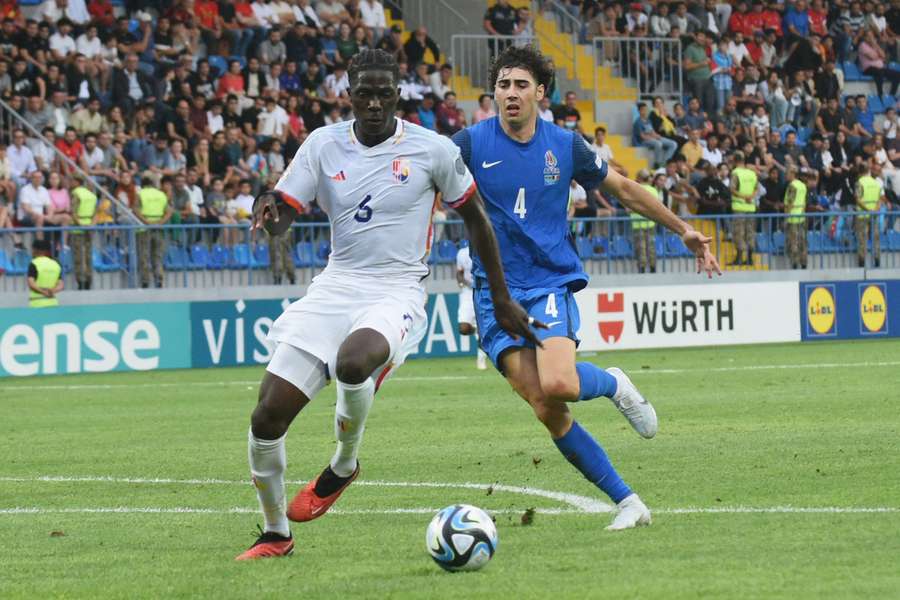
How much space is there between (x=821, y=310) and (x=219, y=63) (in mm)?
10601

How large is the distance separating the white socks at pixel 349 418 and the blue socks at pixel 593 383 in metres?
1.05

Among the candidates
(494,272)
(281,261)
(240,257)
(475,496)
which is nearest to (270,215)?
(494,272)

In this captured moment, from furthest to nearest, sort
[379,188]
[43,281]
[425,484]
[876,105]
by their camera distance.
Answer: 1. [876,105]
2. [43,281]
3. [425,484]
4. [379,188]

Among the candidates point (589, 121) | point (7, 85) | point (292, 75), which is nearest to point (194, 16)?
point (292, 75)

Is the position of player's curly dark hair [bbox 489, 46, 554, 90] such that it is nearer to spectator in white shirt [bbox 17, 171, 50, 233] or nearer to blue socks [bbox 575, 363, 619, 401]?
blue socks [bbox 575, 363, 619, 401]

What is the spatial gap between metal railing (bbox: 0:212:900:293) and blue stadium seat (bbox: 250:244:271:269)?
15 mm

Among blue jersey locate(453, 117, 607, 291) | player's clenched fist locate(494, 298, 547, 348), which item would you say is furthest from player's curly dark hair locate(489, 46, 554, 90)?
player's clenched fist locate(494, 298, 547, 348)

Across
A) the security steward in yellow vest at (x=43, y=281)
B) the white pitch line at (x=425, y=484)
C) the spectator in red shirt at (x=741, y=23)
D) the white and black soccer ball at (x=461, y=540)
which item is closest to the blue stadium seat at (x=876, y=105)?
the spectator in red shirt at (x=741, y=23)

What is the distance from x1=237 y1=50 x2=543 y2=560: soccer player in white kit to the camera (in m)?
7.36

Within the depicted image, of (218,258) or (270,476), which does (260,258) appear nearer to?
(218,258)

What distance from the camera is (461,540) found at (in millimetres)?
6602

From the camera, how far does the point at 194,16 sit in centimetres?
2819

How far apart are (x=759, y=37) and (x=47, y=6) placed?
15.4 m

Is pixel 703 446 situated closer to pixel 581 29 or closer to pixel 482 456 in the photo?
pixel 482 456
